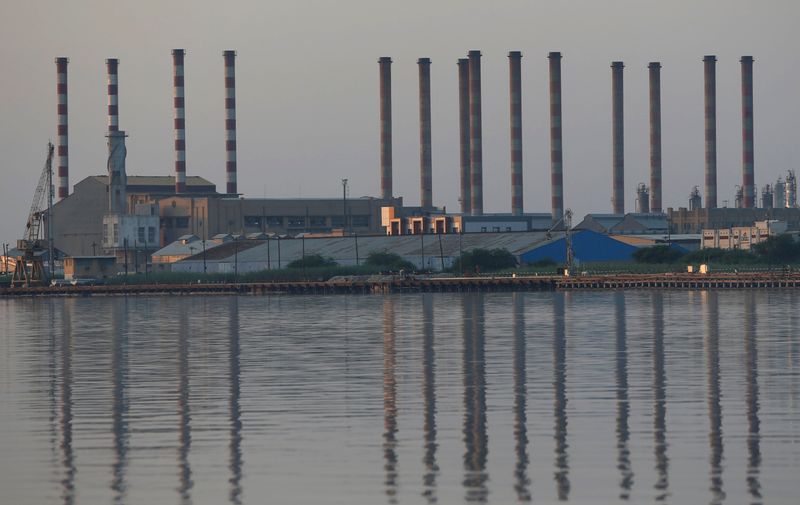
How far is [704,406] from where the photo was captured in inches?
922

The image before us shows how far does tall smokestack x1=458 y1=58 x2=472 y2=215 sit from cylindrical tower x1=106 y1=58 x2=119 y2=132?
105 ft

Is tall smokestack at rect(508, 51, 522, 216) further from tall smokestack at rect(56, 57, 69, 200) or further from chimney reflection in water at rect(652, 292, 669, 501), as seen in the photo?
chimney reflection in water at rect(652, 292, 669, 501)

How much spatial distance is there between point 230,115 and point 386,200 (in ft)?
57.3

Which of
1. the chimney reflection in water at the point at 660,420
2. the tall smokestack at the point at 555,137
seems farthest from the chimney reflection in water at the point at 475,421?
the tall smokestack at the point at 555,137

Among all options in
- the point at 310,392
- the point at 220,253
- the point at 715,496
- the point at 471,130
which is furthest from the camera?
the point at 471,130

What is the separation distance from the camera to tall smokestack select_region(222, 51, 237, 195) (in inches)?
5586

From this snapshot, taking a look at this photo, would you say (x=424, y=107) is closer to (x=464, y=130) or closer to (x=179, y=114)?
(x=464, y=130)

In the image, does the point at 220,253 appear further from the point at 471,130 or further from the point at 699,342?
the point at 699,342

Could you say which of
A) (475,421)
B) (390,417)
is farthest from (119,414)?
(475,421)

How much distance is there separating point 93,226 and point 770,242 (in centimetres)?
6212

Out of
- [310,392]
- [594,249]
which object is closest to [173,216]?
[594,249]

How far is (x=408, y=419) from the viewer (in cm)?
2248

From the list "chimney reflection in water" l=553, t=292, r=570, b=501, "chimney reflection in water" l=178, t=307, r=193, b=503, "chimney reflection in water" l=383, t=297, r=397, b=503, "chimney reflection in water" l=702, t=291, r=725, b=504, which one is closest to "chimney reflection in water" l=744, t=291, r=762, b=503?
"chimney reflection in water" l=702, t=291, r=725, b=504

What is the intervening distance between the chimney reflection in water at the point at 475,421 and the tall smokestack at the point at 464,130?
4031 inches
